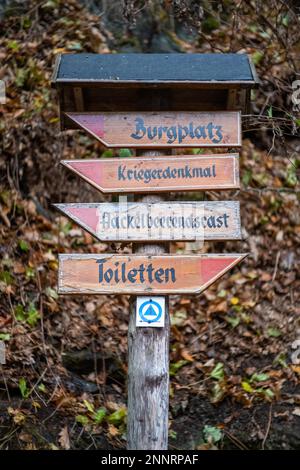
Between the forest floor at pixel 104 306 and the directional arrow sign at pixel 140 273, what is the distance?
1.34 ft

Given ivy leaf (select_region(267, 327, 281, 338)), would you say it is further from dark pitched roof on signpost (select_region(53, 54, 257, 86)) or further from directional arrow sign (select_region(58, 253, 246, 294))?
dark pitched roof on signpost (select_region(53, 54, 257, 86))

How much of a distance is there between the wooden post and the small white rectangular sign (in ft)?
0.14

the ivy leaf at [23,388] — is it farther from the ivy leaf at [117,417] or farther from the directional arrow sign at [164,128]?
the directional arrow sign at [164,128]

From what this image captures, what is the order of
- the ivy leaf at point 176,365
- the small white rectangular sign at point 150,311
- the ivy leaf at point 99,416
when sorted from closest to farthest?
the small white rectangular sign at point 150,311, the ivy leaf at point 99,416, the ivy leaf at point 176,365

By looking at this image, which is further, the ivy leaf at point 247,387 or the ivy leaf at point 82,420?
the ivy leaf at point 247,387

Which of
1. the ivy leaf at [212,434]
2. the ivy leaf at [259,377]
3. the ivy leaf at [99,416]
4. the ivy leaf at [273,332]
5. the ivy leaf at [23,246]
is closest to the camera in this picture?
the ivy leaf at [99,416]

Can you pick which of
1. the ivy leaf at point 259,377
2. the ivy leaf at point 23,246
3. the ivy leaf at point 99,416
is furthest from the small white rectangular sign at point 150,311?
the ivy leaf at point 23,246

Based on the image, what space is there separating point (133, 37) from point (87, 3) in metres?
0.79

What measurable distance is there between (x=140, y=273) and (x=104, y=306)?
240 cm

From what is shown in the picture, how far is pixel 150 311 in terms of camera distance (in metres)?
3.69

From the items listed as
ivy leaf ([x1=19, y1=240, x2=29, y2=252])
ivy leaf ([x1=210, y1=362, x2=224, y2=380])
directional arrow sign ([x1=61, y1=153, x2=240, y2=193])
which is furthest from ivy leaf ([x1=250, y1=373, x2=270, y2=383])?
ivy leaf ([x1=19, y1=240, x2=29, y2=252])

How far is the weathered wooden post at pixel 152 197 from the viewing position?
3652 mm
